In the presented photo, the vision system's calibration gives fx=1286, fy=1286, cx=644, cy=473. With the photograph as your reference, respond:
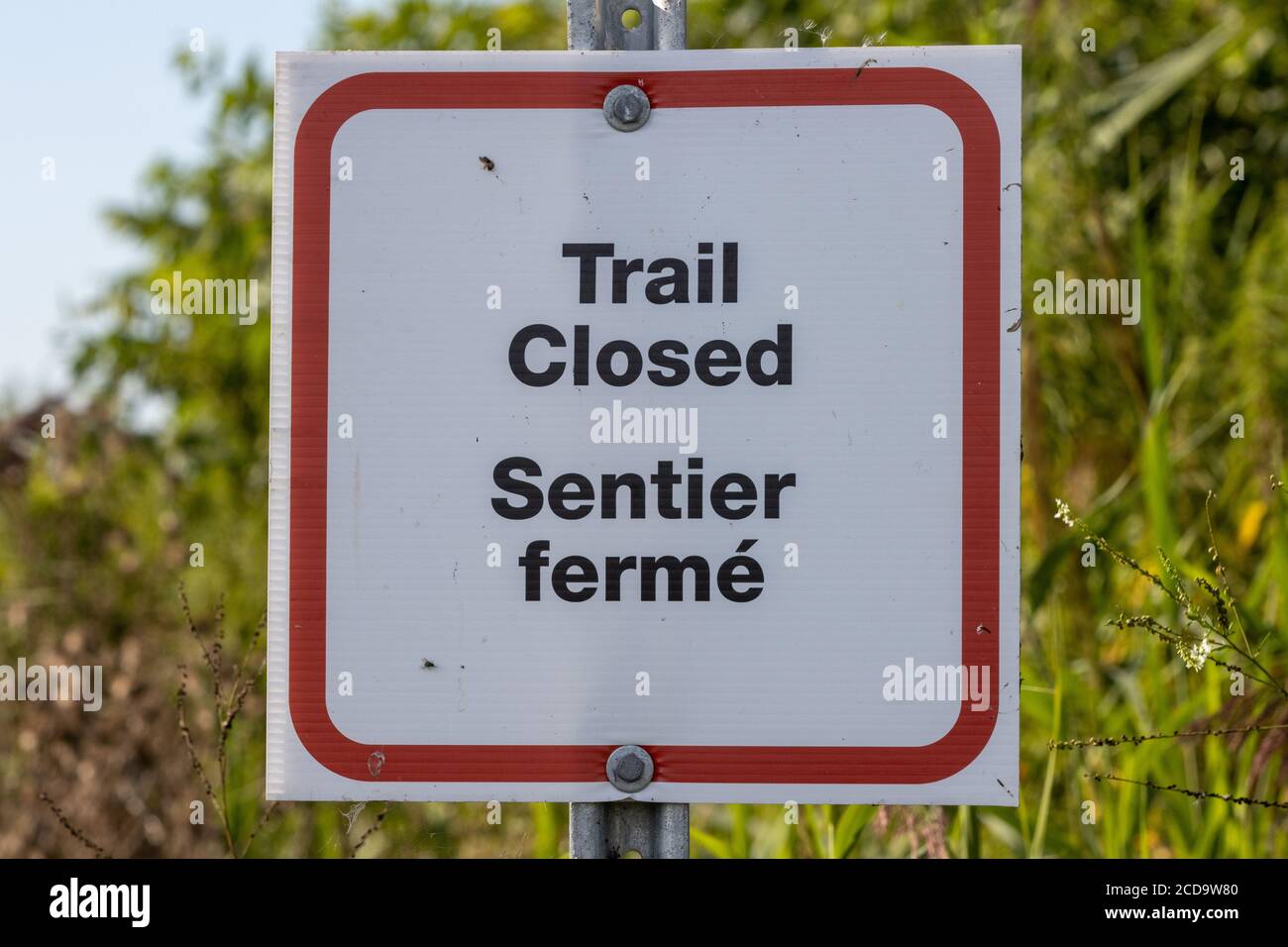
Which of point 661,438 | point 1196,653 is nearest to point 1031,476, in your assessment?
point 1196,653

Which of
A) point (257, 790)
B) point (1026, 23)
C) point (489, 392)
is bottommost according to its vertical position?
point (257, 790)

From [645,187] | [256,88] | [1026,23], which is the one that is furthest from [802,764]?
[256,88]

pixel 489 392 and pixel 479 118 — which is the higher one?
pixel 479 118

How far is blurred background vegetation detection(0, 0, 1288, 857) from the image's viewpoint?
2236 mm

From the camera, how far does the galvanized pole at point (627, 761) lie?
4.59 feet

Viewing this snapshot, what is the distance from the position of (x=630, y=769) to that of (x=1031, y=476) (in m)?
1.49

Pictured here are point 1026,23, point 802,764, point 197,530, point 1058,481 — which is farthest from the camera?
point 197,530

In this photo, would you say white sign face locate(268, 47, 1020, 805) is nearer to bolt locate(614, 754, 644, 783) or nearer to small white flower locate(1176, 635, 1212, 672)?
bolt locate(614, 754, 644, 783)

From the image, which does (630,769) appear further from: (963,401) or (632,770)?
(963,401)

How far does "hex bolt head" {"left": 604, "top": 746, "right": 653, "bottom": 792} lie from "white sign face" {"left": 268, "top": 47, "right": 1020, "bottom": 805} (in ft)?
0.03

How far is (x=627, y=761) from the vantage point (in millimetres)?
1398

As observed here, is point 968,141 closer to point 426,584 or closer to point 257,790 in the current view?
point 426,584

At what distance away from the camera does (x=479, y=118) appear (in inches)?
57.4
